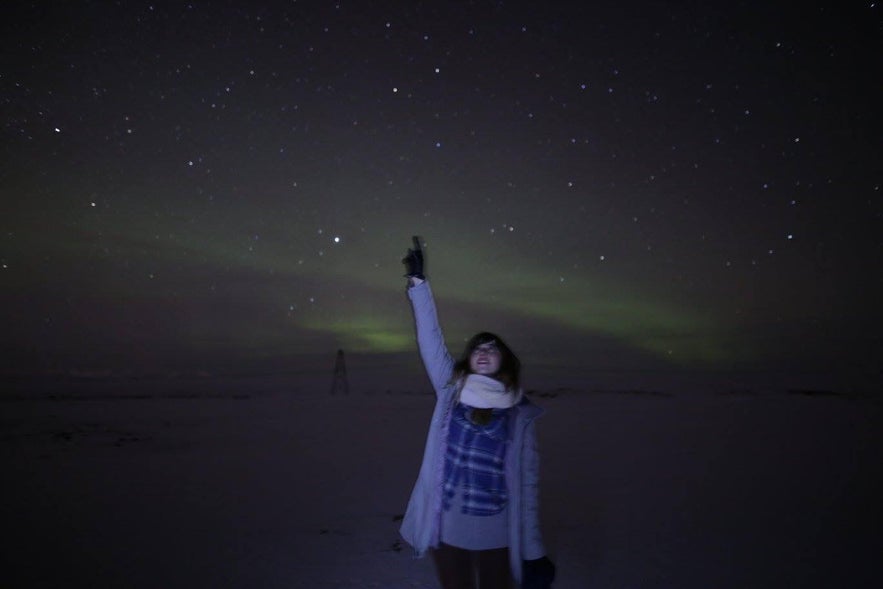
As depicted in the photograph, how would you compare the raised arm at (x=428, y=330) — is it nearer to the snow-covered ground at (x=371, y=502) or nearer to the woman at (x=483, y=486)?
the woman at (x=483, y=486)

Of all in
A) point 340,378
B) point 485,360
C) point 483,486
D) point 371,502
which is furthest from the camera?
point 340,378

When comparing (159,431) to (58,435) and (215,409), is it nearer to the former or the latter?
(58,435)

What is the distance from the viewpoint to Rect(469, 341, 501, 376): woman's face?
2998 mm

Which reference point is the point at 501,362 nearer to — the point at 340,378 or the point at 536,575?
the point at 536,575

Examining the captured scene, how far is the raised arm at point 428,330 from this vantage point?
121 inches

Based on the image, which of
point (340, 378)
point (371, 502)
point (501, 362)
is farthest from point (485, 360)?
point (340, 378)

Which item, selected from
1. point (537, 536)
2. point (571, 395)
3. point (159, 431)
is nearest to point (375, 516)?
point (537, 536)

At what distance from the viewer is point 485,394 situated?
2881 millimetres

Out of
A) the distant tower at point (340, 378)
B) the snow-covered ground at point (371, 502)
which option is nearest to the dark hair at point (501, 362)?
the snow-covered ground at point (371, 502)

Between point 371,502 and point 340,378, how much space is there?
1546cm

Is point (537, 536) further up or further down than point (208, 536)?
further up

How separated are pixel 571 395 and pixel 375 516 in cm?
1502

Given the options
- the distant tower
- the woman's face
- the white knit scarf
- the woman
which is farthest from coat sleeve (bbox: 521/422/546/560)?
the distant tower

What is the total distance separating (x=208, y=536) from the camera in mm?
5281
